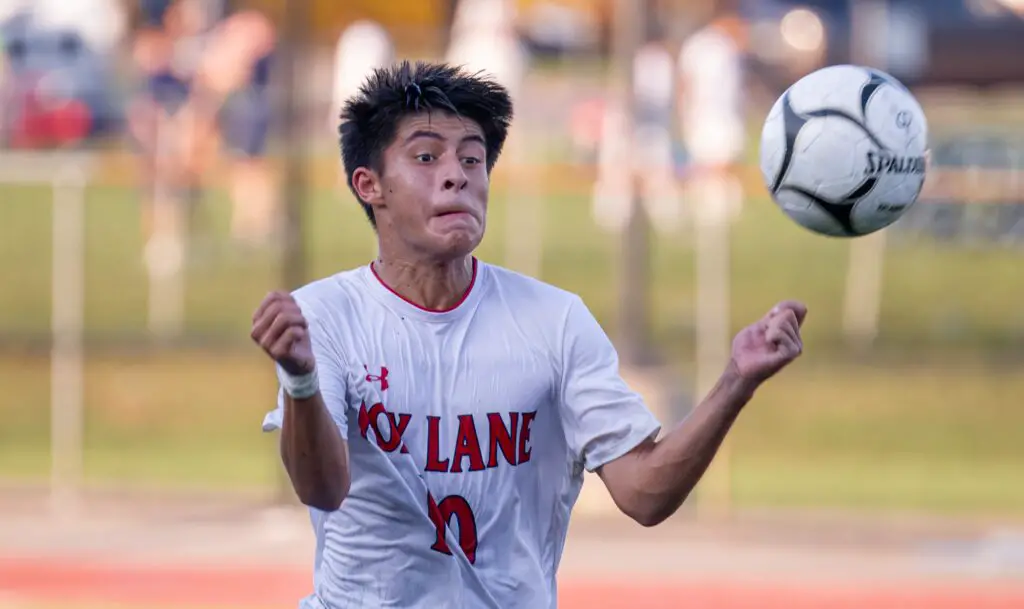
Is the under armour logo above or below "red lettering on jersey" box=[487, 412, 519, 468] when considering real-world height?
above

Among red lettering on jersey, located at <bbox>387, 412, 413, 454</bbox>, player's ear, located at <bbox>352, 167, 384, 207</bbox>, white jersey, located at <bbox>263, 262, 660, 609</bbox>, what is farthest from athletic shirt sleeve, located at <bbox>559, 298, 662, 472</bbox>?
player's ear, located at <bbox>352, 167, 384, 207</bbox>

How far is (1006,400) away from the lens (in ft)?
46.1

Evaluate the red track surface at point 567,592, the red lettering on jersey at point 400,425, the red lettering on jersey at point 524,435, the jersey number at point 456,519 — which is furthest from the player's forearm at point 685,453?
the red track surface at point 567,592

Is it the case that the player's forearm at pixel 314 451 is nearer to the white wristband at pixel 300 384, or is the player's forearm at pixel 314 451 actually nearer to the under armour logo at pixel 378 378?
the white wristband at pixel 300 384

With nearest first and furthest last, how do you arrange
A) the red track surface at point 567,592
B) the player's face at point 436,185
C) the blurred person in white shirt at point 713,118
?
the player's face at point 436,185, the red track surface at point 567,592, the blurred person in white shirt at point 713,118

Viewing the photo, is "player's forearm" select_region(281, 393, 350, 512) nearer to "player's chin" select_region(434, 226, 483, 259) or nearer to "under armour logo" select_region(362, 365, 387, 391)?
"under armour logo" select_region(362, 365, 387, 391)

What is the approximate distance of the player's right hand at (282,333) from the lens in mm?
3824

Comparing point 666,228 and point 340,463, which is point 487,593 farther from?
point 666,228

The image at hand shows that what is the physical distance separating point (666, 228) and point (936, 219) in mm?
3024

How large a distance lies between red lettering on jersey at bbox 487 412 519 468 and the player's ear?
0.59 meters

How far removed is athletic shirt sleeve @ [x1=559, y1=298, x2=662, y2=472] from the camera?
14.6 feet

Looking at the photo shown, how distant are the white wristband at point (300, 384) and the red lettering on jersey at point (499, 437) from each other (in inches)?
24.4

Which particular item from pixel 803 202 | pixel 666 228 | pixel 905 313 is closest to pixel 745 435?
pixel 905 313

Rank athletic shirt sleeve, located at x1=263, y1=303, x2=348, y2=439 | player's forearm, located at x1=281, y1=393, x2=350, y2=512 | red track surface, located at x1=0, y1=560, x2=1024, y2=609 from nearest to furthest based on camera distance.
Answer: player's forearm, located at x1=281, y1=393, x2=350, y2=512, athletic shirt sleeve, located at x1=263, y1=303, x2=348, y2=439, red track surface, located at x1=0, y1=560, x2=1024, y2=609
